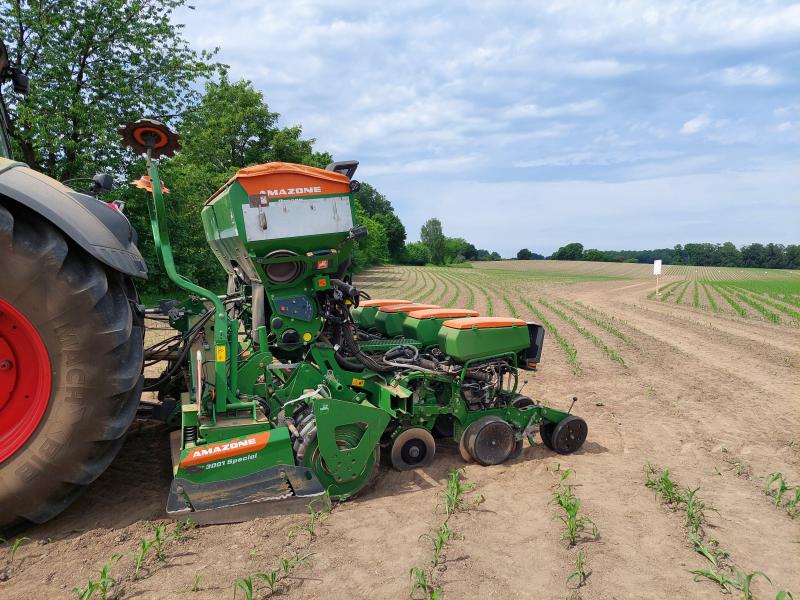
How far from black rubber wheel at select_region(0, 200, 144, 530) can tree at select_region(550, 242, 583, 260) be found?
11778cm

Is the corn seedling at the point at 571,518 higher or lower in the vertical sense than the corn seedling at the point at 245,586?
lower

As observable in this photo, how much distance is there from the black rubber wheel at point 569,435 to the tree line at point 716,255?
102 meters

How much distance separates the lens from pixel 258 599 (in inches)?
101

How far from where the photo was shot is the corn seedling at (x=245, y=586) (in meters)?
2.50

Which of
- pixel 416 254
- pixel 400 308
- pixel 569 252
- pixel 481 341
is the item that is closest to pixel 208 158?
pixel 400 308

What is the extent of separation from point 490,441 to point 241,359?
2.15 meters

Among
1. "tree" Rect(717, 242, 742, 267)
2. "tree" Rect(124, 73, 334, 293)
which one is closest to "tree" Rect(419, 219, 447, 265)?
"tree" Rect(717, 242, 742, 267)

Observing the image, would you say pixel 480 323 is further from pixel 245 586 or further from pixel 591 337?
pixel 591 337

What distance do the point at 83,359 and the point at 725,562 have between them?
3667mm

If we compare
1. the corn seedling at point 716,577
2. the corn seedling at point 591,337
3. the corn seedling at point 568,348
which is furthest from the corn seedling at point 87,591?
the corn seedling at point 591,337

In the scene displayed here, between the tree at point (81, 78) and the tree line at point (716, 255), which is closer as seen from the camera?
the tree at point (81, 78)

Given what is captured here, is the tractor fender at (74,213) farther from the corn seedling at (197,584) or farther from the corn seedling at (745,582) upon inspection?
the corn seedling at (745,582)

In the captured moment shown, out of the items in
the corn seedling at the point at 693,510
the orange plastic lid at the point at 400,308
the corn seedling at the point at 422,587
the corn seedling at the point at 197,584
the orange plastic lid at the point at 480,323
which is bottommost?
the corn seedling at the point at 693,510

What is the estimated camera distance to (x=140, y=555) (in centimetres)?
278
